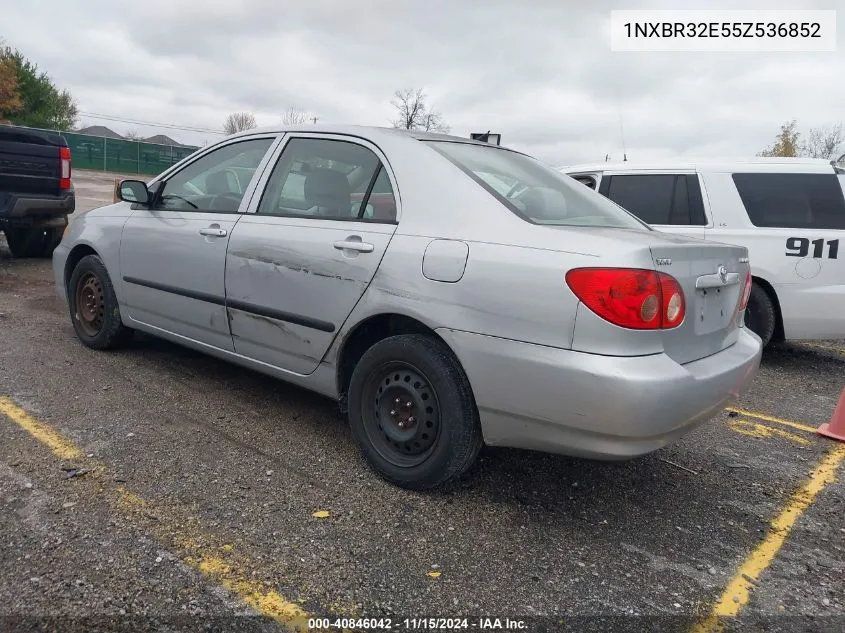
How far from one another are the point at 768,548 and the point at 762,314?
3414mm

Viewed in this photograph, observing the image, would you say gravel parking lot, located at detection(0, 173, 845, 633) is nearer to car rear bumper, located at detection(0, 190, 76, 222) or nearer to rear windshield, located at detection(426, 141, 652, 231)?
rear windshield, located at detection(426, 141, 652, 231)

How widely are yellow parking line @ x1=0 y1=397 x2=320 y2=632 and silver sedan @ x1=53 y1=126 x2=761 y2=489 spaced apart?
2.75 feet

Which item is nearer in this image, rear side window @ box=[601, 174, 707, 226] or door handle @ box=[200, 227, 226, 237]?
door handle @ box=[200, 227, 226, 237]

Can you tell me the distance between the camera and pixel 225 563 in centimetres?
233

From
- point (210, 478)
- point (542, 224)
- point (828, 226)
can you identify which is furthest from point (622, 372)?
point (828, 226)

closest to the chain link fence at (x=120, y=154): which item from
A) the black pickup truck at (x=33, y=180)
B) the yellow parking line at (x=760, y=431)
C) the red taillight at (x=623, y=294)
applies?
the black pickup truck at (x=33, y=180)

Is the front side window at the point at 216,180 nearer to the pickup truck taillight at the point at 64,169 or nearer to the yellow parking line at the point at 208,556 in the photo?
the yellow parking line at the point at 208,556

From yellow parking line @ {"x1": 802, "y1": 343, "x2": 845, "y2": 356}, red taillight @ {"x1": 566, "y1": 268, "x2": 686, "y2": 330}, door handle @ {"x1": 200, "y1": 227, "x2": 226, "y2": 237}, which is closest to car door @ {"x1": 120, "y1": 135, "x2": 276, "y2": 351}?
door handle @ {"x1": 200, "y1": 227, "x2": 226, "y2": 237}

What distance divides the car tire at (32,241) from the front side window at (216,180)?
5525 millimetres

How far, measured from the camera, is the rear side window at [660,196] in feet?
19.7

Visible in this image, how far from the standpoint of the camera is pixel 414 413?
2875mm

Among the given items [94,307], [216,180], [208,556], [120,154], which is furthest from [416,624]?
[120,154]

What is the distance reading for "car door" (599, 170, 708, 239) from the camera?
5.98 metres

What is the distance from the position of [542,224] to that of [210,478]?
1803 mm
